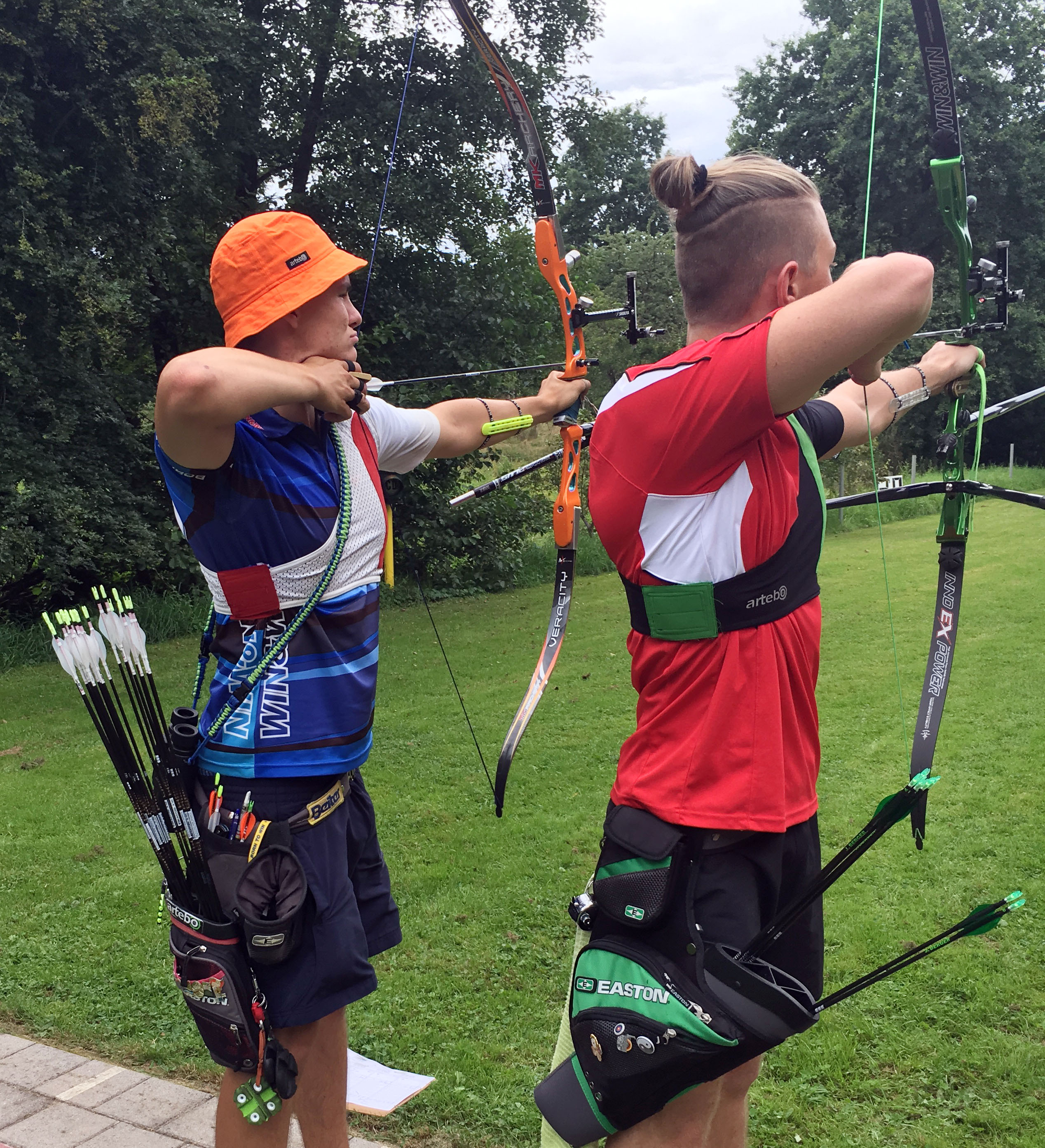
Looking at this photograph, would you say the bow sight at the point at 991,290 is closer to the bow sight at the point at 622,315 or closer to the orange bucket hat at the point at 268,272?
the bow sight at the point at 622,315

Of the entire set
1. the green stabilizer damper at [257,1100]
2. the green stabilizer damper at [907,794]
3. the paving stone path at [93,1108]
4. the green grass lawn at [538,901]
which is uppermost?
the green stabilizer damper at [907,794]

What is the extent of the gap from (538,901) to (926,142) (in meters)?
6.58

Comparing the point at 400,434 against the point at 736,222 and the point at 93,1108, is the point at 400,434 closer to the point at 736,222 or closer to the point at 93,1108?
the point at 736,222

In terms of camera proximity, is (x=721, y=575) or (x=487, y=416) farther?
(x=487, y=416)

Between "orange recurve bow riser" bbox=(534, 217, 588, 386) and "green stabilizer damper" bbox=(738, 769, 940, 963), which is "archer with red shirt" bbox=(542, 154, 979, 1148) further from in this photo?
"orange recurve bow riser" bbox=(534, 217, 588, 386)

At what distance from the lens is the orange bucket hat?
1.72 metres

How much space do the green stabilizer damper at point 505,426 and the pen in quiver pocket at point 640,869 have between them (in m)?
1.20

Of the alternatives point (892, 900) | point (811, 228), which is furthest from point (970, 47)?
point (811, 228)

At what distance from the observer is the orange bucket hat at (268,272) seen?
1.72 meters

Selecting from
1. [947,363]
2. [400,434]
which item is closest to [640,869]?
[400,434]

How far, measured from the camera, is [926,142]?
7.56m

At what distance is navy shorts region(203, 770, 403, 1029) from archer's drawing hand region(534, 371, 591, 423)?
1.30 m

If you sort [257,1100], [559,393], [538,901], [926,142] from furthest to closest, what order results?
[926,142], [538,901], [559,393], [257,1100]

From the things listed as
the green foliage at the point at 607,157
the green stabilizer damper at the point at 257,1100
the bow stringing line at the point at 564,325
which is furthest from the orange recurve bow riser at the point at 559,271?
the green foliage at the point at 607,157
